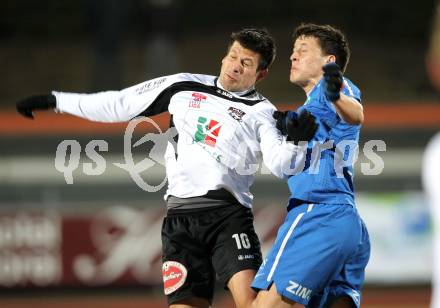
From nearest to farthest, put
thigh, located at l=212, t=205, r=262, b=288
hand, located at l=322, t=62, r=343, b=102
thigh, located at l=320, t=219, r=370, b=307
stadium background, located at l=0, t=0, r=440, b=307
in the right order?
hand, located at l=322, t=62, r=343, b=102 < thigh, located at l=320, t=219, r=370, b=307 < thigh, located at l=212, t=205, r=262, b=288 < stadium background, located at l=0, t=0, r=440, b=307

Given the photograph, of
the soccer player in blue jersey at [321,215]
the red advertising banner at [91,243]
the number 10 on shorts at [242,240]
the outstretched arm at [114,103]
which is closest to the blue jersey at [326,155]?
the soccer player in blue jersey at [321,215]

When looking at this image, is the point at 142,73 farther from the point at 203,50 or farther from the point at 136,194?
the point at 136,194

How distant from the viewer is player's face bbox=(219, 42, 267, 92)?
5.00m

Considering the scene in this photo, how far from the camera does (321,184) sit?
15.0ft

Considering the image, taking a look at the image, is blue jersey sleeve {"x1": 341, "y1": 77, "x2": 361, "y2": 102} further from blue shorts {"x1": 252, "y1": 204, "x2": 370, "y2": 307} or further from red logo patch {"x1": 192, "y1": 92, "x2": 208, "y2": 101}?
red logo patch {"x1": 192, "y1": 92, "x2": 208, "y2": 101}

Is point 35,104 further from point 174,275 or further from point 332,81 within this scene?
point 332,81

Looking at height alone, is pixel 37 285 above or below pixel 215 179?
below

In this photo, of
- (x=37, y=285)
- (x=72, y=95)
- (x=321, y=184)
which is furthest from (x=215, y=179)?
(x=37, y=285)

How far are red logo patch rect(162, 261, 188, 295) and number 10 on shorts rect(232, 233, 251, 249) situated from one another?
333 millimetres

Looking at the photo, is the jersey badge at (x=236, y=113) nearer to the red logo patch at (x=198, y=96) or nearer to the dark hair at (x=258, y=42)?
the red logo patch at (x=198, y=96)

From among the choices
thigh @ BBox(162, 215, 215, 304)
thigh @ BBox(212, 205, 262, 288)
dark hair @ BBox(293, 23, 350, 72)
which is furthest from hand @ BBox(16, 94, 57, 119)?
dark hair @ BBox(293, 23, 350, 72)

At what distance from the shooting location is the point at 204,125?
4984mm

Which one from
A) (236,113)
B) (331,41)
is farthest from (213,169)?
(331,41)

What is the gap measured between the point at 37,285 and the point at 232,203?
6476mm
